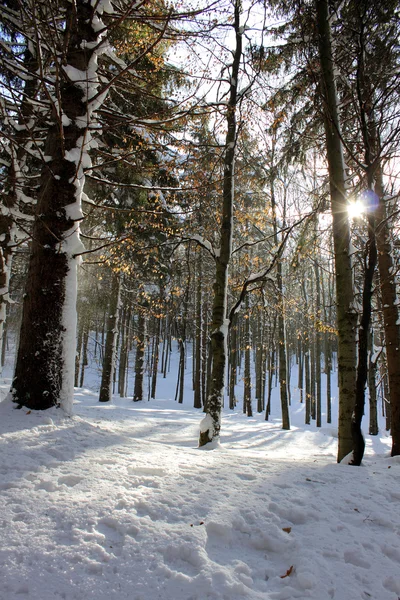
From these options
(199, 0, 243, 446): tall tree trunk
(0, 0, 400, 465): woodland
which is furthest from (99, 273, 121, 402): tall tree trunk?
(199, 0, 243, 446): tall tree trunk

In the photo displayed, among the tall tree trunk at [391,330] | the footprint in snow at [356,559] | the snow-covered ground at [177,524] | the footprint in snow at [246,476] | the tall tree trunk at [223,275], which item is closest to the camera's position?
the snow-covered ground at [177,524]

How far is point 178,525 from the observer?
1813mm

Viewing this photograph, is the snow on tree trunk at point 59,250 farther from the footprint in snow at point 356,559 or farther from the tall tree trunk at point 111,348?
the tall tree trunk at point 111,348

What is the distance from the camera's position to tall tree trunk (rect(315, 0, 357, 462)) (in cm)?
407

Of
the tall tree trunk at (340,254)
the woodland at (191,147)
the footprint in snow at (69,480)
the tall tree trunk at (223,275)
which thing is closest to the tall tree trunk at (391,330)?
the woodland at (191,147)

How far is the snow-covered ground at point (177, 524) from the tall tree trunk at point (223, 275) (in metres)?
2.38

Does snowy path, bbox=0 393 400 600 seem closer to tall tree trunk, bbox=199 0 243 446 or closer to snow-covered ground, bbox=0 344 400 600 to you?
snow-covered ground, bbox=0 344 400 600

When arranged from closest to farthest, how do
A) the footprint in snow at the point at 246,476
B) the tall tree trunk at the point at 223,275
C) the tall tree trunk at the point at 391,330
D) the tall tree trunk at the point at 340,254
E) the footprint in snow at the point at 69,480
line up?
1. the footprint in snow at the point at 69,480
2. the footprint in snow at the point at 246,476
3. the tall tree trunk at the point at 340,254
4. the tall tree trunk at the point at 223,275
5. the tall tree trunk at the point at 391,330

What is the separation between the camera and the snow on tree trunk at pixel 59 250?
3.26 meters

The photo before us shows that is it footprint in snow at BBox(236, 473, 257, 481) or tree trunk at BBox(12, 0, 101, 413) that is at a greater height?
tree trunk at BBox(12, 0, 101, 413)

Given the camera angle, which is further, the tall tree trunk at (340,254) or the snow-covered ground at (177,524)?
the tall tree trunk at (340,254)

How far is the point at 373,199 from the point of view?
3.32 meters

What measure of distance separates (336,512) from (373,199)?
294 centimetres

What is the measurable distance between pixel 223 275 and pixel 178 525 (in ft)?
14.5
